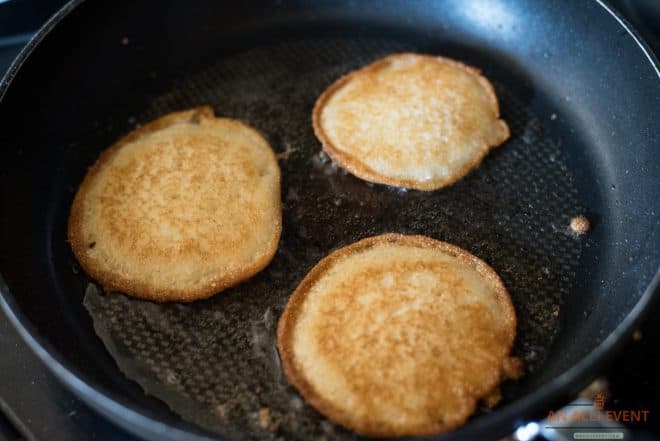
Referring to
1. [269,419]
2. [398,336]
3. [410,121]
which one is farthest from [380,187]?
[269,419]

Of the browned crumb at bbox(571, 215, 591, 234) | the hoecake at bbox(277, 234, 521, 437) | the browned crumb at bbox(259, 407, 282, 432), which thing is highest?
the browned crumb at bbox(571, 215, 591, 234)

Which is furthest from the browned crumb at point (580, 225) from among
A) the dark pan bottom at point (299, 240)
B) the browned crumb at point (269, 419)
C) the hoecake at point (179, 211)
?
the browned crumb at point (269, 419)

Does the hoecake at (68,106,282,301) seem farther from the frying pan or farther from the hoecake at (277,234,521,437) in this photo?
the hoecake at (277,234,521,437)

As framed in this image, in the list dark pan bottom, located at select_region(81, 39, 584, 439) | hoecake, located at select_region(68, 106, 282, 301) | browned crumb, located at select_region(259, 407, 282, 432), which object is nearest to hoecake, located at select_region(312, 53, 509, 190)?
dark pan bottom, located at select_region(81, 39, 584, 439)

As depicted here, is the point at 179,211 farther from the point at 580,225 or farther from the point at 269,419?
the point at 580,225

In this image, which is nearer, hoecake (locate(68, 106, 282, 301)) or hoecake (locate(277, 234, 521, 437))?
hoecake (locate(277, 234, 521, 437))

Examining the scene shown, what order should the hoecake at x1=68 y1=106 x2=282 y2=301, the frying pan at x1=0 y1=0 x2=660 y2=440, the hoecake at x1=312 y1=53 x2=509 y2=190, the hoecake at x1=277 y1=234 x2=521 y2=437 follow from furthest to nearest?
the hoecake at x1=312 y1=53 x2=509 y2=190
the hoecake at x1=68 y1=106 x2=282 y2=301
the frying pan at x1=0 y1=0 x2=660 y2=440
the hoecake at x1=277 y1=234 x2=521 y2=437

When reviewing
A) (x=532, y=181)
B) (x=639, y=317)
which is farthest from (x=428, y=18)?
(x=639, y=317)
